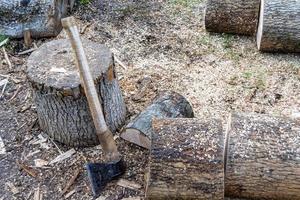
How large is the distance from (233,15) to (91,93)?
246 centimetres

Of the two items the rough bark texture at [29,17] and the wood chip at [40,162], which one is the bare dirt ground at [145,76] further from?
the rough bark texture at [29,17]

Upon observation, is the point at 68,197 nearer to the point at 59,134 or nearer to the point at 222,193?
the point at 59,134

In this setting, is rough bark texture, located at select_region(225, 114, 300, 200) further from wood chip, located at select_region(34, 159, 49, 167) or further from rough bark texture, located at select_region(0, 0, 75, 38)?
rough bark texture, located at select_region(0, 0, 75, 38)

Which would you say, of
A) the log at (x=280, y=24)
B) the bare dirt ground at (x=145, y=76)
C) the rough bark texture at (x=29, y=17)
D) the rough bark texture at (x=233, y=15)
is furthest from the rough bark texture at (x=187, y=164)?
the rough bark texture at (x=29, y=17)

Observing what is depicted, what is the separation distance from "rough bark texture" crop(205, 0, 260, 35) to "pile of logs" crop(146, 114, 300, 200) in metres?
2.14

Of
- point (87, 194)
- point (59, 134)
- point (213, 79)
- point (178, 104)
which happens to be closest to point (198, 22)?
point (213, 79)

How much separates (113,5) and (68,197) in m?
3.20

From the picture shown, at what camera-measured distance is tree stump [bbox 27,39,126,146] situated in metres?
3.97

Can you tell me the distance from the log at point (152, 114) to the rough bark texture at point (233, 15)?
4.99 feet

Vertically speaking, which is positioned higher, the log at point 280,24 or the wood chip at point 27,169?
the log at point 280,24

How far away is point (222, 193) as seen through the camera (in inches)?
138

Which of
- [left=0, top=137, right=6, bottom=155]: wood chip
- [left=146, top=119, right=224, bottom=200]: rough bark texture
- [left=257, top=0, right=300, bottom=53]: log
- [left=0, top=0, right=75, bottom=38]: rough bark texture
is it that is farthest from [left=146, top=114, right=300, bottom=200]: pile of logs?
[left=0, top=0, right=75, bottom=38]: rough bark texture

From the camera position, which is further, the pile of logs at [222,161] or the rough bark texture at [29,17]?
the rough bark texture at [29,17]

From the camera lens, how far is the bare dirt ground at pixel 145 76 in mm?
4188
